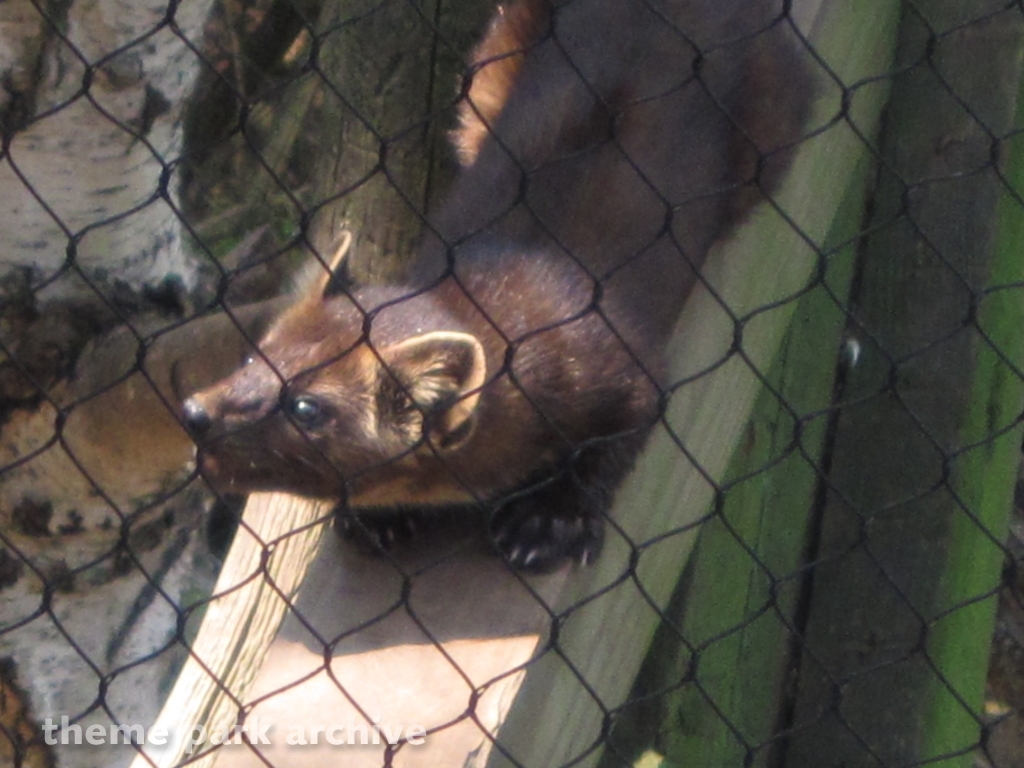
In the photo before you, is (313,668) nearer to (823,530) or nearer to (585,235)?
(585,235)

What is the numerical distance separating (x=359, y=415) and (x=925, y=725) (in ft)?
3.85

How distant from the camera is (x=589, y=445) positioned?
7.68 ft

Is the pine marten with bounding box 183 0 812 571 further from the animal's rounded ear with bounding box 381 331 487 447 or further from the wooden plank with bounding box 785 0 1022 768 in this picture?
the wooden plank with bounding box 785 0 1022 768

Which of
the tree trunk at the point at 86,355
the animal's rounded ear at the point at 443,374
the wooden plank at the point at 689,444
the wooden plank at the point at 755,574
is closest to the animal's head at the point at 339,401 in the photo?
the animal's rounded ear at the point at 443,374

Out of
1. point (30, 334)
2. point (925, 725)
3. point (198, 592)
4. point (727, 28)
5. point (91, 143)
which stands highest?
point (91, 143)

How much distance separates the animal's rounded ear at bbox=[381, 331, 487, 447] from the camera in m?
2.60

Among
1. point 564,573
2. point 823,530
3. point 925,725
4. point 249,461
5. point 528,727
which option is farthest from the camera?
point 823,530

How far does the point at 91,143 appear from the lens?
242 centimetres

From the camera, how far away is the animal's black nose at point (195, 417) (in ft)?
8.41

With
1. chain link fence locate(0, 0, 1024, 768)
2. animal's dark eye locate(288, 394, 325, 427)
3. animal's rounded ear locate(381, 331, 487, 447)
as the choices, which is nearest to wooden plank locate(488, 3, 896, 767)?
chain link fence locate(0, 0, 1024, 768)

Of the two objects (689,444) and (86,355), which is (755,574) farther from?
(86,355)

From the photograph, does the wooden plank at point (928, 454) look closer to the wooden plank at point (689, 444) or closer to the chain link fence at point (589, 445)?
the chain link fence at point (589, 445)

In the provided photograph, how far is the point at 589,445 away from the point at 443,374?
394mm

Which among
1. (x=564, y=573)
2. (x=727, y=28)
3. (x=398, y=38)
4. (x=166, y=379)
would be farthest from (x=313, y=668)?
(x=727, y=28)
